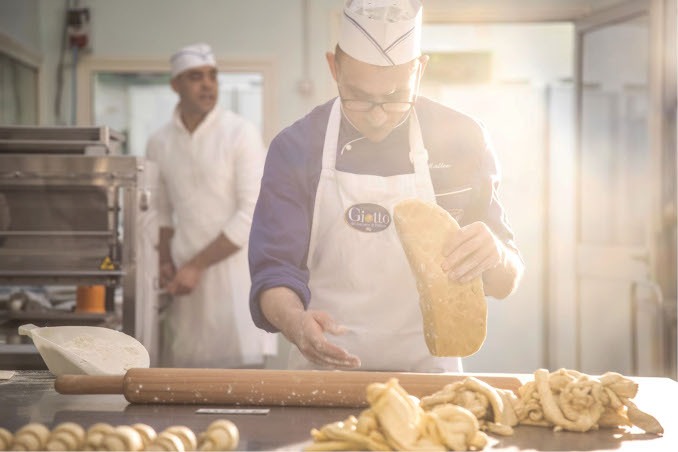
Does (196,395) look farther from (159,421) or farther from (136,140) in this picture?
(136,140)

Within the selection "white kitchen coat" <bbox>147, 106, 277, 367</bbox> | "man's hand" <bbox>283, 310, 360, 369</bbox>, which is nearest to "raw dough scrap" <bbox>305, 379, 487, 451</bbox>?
"man's hand" <bbox>283, 310, 360, 369</bbox>

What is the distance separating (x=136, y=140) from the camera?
159 inches

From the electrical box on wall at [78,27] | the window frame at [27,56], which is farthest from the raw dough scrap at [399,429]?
the electrical box on wall at [78,27]

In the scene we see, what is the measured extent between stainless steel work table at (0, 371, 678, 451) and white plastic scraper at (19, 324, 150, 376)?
5 cm

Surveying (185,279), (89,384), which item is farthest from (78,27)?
(89,384)

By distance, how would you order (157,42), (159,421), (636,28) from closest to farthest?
(159,421) < (636,28) < (157,42)

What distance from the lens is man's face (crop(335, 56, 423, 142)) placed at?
1.68m

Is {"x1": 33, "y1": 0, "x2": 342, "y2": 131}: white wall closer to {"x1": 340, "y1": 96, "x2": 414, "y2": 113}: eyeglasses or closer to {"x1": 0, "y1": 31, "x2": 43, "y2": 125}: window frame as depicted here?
{"x1": 0, "y1": 31, "x2": 43, "y2": 125}: window frame

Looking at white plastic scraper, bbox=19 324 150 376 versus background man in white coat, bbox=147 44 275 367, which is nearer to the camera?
white plastic scraper, bbox=19 324 150 376

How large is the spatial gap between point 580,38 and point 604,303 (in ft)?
4.00

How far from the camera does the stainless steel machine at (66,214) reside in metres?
2.25

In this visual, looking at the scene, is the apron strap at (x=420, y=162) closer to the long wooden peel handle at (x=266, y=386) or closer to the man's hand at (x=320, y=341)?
the man's hand at (x=320, y=341)

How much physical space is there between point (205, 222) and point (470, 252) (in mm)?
1599

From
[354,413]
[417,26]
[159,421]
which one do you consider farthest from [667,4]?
[159,421]
